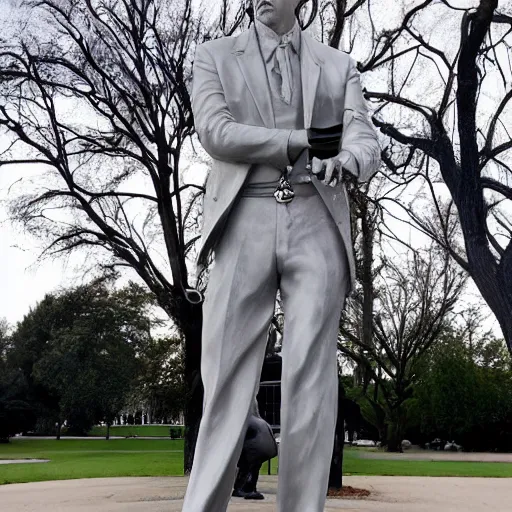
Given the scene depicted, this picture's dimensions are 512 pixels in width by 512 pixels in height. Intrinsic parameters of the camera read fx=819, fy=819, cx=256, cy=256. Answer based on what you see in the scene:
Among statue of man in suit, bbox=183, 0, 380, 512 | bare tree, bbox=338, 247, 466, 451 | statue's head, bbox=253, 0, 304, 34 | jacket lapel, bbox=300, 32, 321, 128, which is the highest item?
bare tree, bbox=338, 247, 466, 451

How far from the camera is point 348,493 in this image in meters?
11.4

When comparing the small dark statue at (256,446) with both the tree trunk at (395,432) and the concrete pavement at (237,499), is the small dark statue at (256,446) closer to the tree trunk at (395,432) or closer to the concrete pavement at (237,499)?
the concrete pavement at (237,499)

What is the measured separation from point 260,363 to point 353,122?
45.7 inches

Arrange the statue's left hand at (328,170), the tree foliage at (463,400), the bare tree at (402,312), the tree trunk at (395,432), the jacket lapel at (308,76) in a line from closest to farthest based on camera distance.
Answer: the statue's left hand at (328,170)
the jacket lapel at (308,76)
the bare tree at (402,312)
the tree trunk at (395,432)
the tree foliage at (463,400)

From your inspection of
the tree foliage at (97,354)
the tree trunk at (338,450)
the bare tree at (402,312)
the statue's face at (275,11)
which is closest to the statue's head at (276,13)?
the statue's face at (275,11)

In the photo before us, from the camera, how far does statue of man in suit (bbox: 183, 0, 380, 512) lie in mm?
3379

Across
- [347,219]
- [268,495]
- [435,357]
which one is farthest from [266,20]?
[435,357]

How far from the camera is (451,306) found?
25078 mm

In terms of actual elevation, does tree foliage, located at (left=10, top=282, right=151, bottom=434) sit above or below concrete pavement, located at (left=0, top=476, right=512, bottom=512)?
above

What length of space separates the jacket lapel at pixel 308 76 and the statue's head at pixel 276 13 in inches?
4.9

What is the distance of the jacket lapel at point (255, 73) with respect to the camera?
3688mm

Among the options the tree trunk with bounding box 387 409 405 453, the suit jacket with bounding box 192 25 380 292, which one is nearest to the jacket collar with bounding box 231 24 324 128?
the suit jacket with bounding box 192 25 380 292

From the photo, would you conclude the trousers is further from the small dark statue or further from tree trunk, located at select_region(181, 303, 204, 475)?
tree trunk, located at select_region(181, 303, 204, 475)

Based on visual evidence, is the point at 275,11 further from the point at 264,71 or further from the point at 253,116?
the point at 253,116
